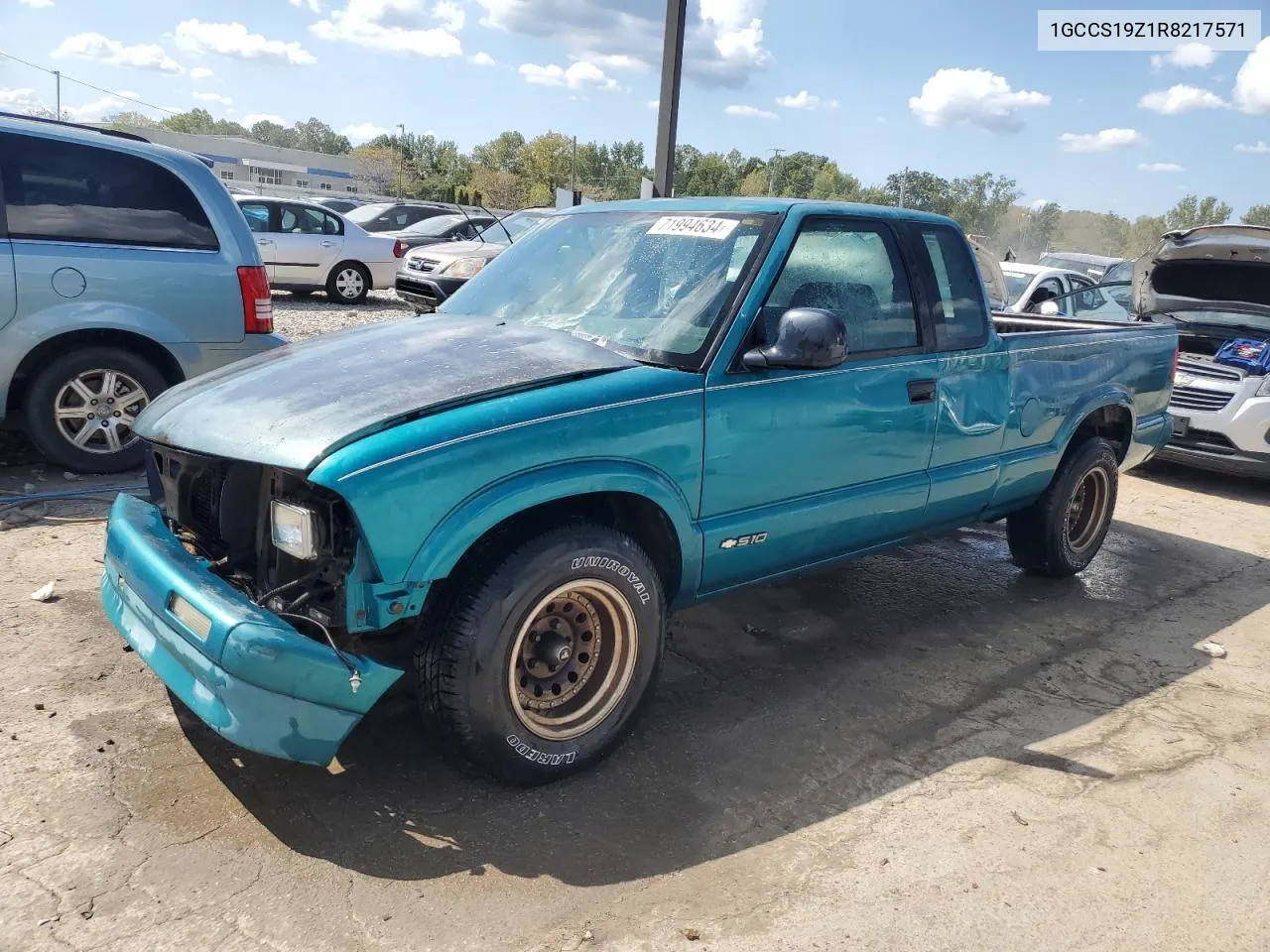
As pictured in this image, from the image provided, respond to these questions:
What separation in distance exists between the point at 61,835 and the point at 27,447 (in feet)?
15.0

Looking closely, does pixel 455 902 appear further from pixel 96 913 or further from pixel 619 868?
pixel 96 913

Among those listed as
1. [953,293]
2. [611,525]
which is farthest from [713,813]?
[953,293]

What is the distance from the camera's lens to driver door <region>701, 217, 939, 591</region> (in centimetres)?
342

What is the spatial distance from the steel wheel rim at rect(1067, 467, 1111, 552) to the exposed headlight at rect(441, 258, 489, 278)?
9012mm

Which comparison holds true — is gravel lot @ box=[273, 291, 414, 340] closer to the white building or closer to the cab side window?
the cab side window

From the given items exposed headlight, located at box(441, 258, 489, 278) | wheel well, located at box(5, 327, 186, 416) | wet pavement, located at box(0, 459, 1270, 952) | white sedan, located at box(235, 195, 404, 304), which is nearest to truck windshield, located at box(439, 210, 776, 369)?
wet pavement, located at box(0, 459, 1270, 952)

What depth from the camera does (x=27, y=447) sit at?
6395mm

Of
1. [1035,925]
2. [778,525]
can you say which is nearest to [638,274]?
[778,525]

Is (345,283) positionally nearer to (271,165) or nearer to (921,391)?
(921,391)

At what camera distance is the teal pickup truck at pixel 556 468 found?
8.71 feet

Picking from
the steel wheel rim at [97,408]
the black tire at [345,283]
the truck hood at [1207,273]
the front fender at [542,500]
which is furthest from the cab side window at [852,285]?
the black tire at [345,283]

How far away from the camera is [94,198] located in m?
5.56

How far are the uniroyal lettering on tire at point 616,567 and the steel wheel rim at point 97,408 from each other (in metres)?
3.83

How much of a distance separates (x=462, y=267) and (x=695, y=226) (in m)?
9.61
